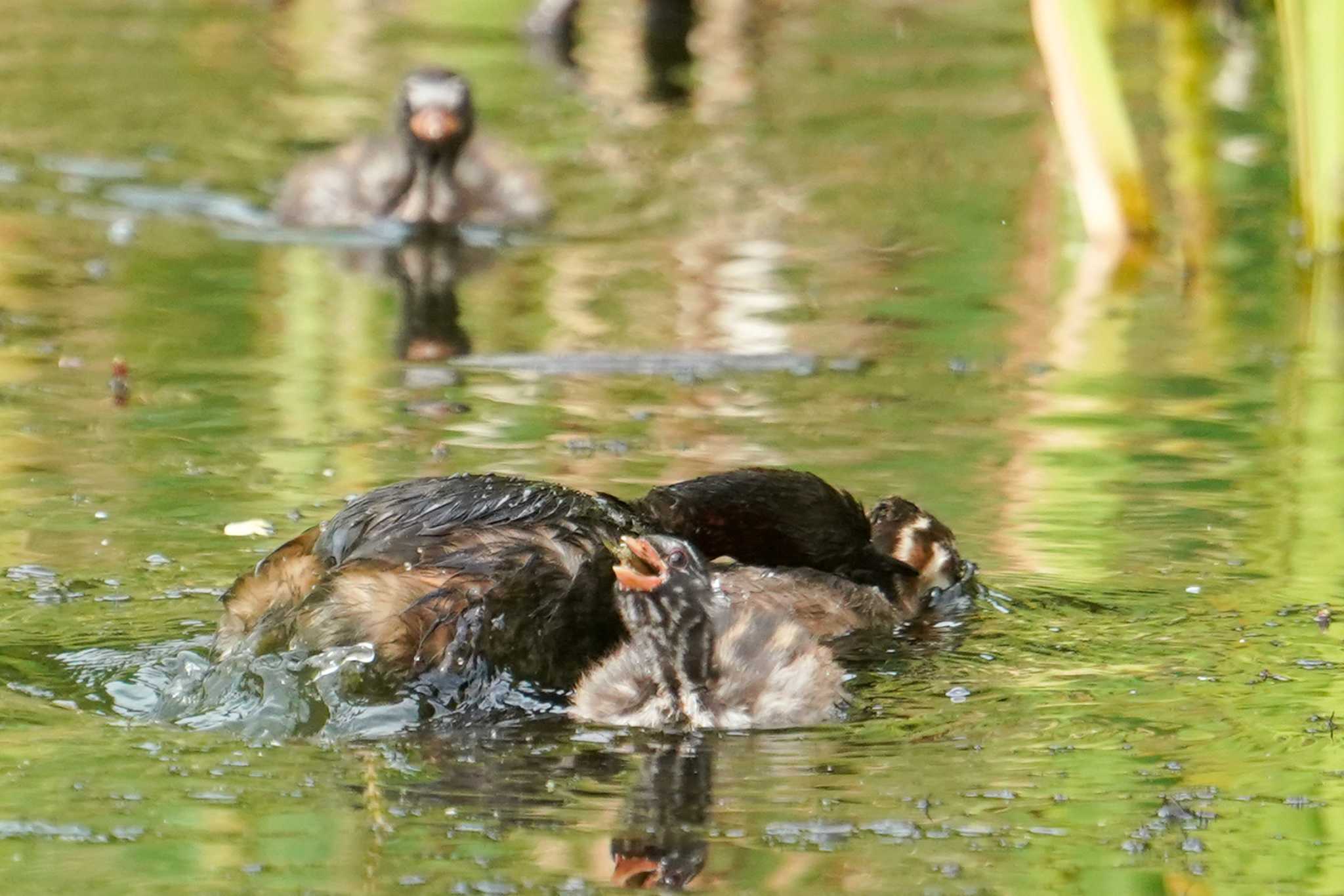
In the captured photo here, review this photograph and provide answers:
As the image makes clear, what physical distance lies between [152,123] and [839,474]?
672 cm

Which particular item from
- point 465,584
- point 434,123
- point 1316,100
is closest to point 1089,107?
point 1316,100

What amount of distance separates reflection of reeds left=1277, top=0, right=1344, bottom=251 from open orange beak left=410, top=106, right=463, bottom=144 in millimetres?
3443

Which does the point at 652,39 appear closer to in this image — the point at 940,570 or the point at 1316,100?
the point at 1316,100

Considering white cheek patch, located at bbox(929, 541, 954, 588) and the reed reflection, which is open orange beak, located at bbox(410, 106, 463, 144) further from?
white cheek patch, located at bbox(929, 541, 954, 588)

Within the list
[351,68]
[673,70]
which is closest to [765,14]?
[673,70]

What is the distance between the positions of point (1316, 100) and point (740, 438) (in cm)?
295

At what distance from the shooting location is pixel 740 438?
705 cm

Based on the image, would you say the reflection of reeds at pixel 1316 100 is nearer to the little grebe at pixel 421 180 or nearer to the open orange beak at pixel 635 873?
the little grebe at pixel 421 180

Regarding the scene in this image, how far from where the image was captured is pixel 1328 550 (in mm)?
5871

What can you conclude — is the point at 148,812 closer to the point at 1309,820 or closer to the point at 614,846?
the point at 614,846

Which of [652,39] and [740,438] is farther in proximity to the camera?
[652,39]

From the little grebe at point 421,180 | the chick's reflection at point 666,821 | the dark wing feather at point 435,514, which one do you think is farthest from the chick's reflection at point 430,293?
the chick's reflection at point 666,821

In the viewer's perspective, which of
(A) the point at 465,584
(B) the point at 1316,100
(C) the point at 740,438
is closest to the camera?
(A) the point at 465,584

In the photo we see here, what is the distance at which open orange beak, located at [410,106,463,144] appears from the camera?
1059 cm
